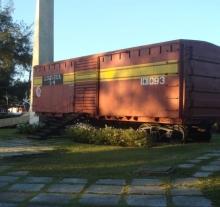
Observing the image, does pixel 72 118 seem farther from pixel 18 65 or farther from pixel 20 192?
pixel 18 65

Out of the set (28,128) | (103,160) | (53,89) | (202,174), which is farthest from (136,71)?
(202,174)

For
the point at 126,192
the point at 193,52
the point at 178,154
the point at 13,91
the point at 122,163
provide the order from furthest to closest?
the point at 13,91 < the point at 193,52 < the point at 178,154 < the point at 122,163 < the point at 126,192

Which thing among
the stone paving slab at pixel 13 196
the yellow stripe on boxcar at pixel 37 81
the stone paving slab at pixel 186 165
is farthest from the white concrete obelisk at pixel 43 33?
the stone paving slab at pixel 13 196

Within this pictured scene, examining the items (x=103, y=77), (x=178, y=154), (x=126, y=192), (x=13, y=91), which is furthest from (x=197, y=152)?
(x=13, y=91)

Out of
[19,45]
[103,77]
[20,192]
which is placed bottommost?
[20,192]

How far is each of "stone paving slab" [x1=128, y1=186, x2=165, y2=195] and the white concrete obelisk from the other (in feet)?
62.0

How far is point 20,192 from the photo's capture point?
28.3ft

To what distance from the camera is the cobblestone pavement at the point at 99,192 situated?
777 cm

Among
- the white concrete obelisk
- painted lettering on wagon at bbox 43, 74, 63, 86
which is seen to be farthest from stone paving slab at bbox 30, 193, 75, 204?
the white concrete obelisk

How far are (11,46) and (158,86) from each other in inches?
914

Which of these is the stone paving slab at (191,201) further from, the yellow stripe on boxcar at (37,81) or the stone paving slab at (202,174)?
the yellow stripe on boxcar at (37,81)

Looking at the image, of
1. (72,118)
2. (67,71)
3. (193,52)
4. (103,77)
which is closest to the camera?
(193,52)

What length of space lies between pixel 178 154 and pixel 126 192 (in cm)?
564

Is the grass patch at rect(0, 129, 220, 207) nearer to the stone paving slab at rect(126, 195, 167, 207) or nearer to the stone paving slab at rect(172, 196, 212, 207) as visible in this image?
the stone paving slab at rect(172, 196, 212, 207)
